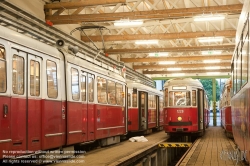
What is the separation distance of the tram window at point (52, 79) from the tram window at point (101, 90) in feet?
12.3

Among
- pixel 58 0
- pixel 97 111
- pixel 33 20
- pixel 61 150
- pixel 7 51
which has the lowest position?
pixel 61 150

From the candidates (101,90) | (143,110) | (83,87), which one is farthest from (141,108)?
(83,87)

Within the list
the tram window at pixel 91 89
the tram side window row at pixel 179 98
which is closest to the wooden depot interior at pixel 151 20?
the tram side window row at pixel 179 98

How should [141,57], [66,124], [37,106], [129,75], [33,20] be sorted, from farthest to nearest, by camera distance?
[141,57] → [129,75] → [33,20] → [66,124] → [37,106]

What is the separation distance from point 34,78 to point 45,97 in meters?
0.60

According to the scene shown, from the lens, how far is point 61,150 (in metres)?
10.9

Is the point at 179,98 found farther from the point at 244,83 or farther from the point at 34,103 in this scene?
the point at 244,83

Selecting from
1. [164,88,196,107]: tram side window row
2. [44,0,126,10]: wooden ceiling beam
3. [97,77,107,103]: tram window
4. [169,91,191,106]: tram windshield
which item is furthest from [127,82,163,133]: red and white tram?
[97,77,107,103]: tram window

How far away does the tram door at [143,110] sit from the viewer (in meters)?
23.1

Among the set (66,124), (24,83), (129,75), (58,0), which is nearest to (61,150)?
(66,124)

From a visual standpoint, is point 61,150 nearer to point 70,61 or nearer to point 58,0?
point 70,61

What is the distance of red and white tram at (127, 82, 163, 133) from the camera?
872 inches

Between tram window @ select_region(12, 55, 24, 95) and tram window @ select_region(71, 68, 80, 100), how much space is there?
2.94 metres

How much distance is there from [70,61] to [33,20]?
150 inches
